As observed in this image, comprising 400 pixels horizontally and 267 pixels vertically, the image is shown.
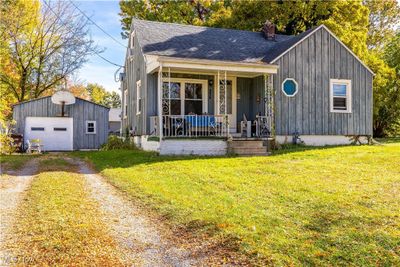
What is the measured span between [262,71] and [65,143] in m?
13.3

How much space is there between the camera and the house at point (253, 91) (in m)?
14.2

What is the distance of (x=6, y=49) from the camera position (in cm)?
2523

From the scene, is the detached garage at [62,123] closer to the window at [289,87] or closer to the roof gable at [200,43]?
the roof gable at [200,43]

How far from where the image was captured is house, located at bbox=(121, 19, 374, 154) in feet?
46.6

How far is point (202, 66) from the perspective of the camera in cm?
1328

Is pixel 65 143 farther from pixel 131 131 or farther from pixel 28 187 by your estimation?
pixel 28 187

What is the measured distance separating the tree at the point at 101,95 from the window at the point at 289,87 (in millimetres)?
45539

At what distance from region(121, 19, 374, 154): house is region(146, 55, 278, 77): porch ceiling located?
0.14ft

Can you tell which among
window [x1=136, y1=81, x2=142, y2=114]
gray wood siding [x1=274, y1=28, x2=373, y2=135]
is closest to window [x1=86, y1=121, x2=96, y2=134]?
window [x1=136, y1=81, x2=142, y2=114]

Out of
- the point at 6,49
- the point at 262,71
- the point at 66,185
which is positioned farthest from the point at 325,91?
the point at 6,49

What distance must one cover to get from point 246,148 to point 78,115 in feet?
42.0

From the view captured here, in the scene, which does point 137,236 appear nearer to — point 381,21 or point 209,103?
point 209,103

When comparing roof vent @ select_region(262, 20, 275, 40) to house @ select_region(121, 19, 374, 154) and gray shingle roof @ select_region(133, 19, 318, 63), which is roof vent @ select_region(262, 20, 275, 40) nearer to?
gray shingle roof @ select_region(133, 19, 318, 63)

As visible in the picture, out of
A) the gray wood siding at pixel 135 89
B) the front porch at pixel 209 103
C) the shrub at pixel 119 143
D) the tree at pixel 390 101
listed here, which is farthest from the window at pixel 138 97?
the tree at pixel 390 101
